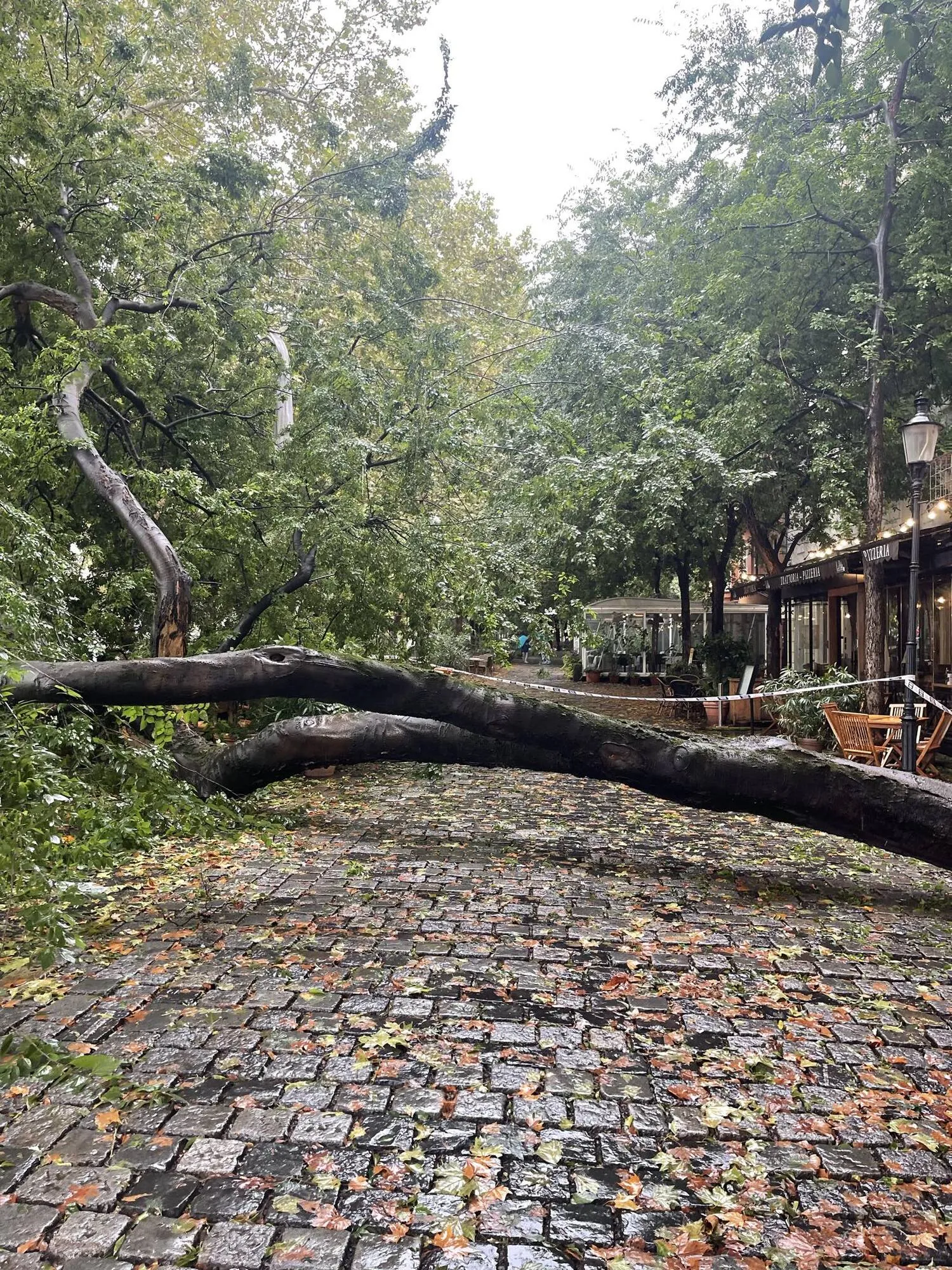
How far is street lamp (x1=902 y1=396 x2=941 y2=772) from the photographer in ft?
28.6

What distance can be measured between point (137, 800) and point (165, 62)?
1487 centimetres

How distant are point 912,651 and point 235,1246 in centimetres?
859

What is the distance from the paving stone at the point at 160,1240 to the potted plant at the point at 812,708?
425 inches

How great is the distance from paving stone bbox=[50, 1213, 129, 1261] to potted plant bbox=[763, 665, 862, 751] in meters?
10.9

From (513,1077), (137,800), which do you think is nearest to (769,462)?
(137,800)

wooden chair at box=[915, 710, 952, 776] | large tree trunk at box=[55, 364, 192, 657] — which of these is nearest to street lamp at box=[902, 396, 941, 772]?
wooden chair at box=[915, 710, 952, 776]

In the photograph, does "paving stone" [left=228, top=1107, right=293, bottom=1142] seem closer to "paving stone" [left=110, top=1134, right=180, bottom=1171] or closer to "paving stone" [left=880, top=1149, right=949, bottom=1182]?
"paving stone" [left=110, top=1134, right=180, bottom=1171]

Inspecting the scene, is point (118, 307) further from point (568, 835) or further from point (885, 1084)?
point (885, 1084)

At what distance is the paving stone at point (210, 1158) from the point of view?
264 cm

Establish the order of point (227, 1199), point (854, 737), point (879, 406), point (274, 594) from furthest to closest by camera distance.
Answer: point (879, 406), point (854, 737), point (274, 594), point (227, 1199)

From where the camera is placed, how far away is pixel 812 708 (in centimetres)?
1270

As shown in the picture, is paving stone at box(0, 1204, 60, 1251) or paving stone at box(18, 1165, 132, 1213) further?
paving stone at box(18, 1165, 132, 1213)

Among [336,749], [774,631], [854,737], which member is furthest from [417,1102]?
[774,631]

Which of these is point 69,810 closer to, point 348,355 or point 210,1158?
point 210,1158
